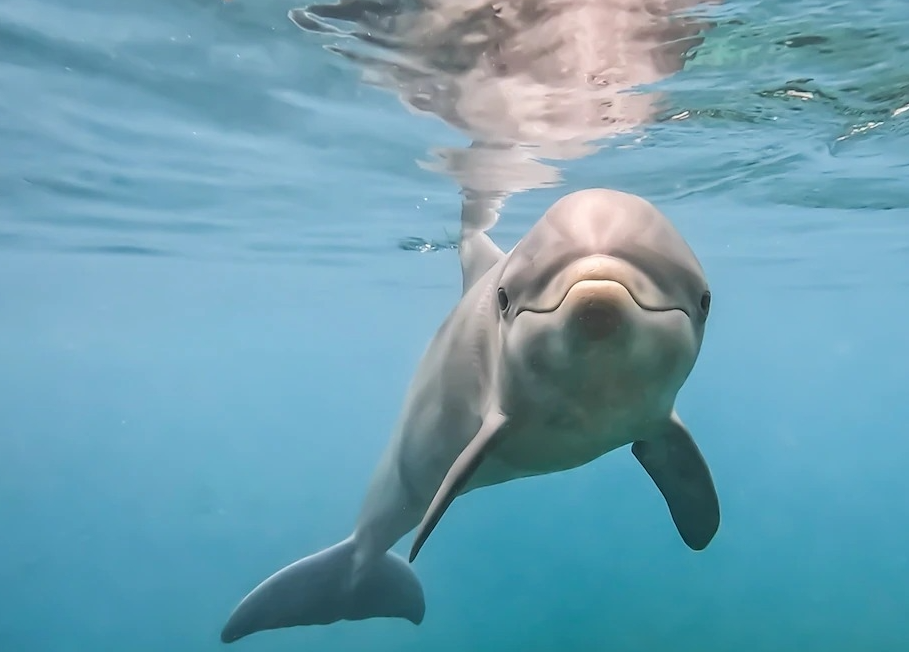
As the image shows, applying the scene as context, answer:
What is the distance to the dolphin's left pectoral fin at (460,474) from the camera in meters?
4.31

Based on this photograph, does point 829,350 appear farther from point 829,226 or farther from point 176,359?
point 176,359

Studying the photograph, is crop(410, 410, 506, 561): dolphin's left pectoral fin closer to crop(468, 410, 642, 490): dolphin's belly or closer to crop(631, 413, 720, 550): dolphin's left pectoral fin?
crop(468, 410, 642, 490): dolphin's belly

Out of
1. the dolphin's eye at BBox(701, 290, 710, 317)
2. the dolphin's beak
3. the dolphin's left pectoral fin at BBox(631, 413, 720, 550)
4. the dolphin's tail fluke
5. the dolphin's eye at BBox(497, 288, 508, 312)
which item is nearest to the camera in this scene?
the dolphin's beak

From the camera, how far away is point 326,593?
901cm

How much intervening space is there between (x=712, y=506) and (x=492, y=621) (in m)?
22.2

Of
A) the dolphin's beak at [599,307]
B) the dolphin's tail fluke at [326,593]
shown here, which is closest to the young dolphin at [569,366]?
the dolphin's beak at [599,307]

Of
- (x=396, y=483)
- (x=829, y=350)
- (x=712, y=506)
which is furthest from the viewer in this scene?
(x=829, y=350)

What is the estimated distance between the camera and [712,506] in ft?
17.5

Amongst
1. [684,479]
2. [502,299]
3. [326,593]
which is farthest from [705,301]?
[326,593]

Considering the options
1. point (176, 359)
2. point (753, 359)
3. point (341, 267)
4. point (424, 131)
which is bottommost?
point (753, 359)

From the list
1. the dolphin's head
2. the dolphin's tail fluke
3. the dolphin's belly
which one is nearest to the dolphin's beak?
the dolphin's head

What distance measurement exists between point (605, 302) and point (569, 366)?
1.67ft

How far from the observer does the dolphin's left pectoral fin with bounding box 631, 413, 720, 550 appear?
16.1 ft

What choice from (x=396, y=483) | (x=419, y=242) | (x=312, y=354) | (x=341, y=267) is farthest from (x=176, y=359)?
(x=396, y=483)
